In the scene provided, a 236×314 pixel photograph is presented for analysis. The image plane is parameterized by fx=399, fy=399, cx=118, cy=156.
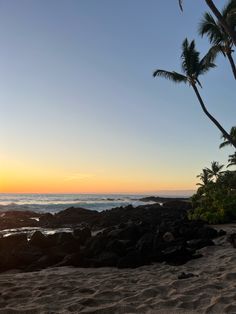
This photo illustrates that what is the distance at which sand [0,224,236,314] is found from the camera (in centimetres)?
569

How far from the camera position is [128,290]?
22.1 ft

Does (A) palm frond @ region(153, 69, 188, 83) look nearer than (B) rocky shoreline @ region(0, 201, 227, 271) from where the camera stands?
No

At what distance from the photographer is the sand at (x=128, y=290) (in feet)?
18.7

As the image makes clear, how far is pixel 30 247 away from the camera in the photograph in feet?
40.2

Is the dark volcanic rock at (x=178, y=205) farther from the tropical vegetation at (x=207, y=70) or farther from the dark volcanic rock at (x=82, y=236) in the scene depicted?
the dark volcanic rock at (x=82, y=236)

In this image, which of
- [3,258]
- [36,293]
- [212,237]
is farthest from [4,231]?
[36,293]

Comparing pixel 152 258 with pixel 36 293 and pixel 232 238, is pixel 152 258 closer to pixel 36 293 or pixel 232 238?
pixel 232 238

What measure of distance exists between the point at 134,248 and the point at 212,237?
9.63ft

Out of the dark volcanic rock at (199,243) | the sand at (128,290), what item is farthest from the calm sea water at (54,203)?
the sand at (128,290)

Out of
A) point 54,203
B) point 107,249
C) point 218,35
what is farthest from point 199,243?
point 54,203

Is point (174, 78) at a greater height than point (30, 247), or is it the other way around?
point (174, 78)

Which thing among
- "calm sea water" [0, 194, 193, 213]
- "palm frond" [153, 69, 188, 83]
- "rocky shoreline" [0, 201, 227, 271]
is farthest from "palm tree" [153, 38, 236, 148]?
"calm sea water" [0, 194, 193, 213]

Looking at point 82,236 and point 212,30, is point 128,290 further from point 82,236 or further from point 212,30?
point 212,30

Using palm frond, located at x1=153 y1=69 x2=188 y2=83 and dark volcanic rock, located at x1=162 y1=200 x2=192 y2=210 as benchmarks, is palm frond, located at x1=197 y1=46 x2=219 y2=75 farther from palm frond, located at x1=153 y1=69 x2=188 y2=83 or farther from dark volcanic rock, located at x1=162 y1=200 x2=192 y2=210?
dark volcanic rock, located at x1=162 y1=200 x2=192 y2=210
